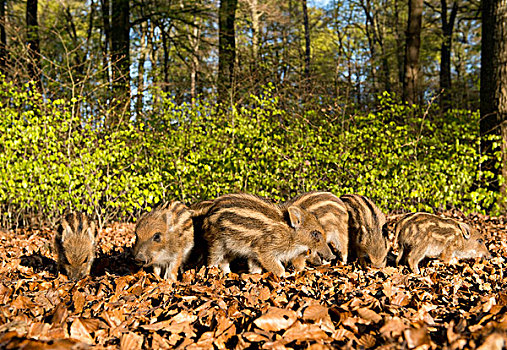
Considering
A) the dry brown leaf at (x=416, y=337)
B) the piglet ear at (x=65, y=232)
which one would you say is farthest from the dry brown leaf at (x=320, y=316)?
the piglet ear at (x=65, y=232)

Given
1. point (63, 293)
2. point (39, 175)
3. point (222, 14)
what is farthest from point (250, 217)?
point (222, 14)

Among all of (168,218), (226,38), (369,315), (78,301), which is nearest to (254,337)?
(369,315)

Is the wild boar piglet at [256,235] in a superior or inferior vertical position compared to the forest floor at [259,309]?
superior

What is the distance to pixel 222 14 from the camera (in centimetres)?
1413

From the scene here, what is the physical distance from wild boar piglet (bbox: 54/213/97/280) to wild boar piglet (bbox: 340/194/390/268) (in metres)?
2.97

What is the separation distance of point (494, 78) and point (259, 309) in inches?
325

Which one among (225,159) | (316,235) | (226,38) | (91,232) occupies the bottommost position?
(316,235)

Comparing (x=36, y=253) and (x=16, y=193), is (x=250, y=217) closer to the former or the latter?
(x=36, y=253)

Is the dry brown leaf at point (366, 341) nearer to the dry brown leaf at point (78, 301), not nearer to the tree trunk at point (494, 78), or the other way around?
the dry brown leaf at point (78, 301)

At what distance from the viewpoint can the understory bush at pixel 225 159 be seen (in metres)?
7.70

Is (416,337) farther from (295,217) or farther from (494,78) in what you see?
(494,78)

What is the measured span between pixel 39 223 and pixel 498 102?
31.8 ft

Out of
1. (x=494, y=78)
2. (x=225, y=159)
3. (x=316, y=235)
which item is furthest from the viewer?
(x=494, y=78)

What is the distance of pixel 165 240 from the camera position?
14.3 ft
